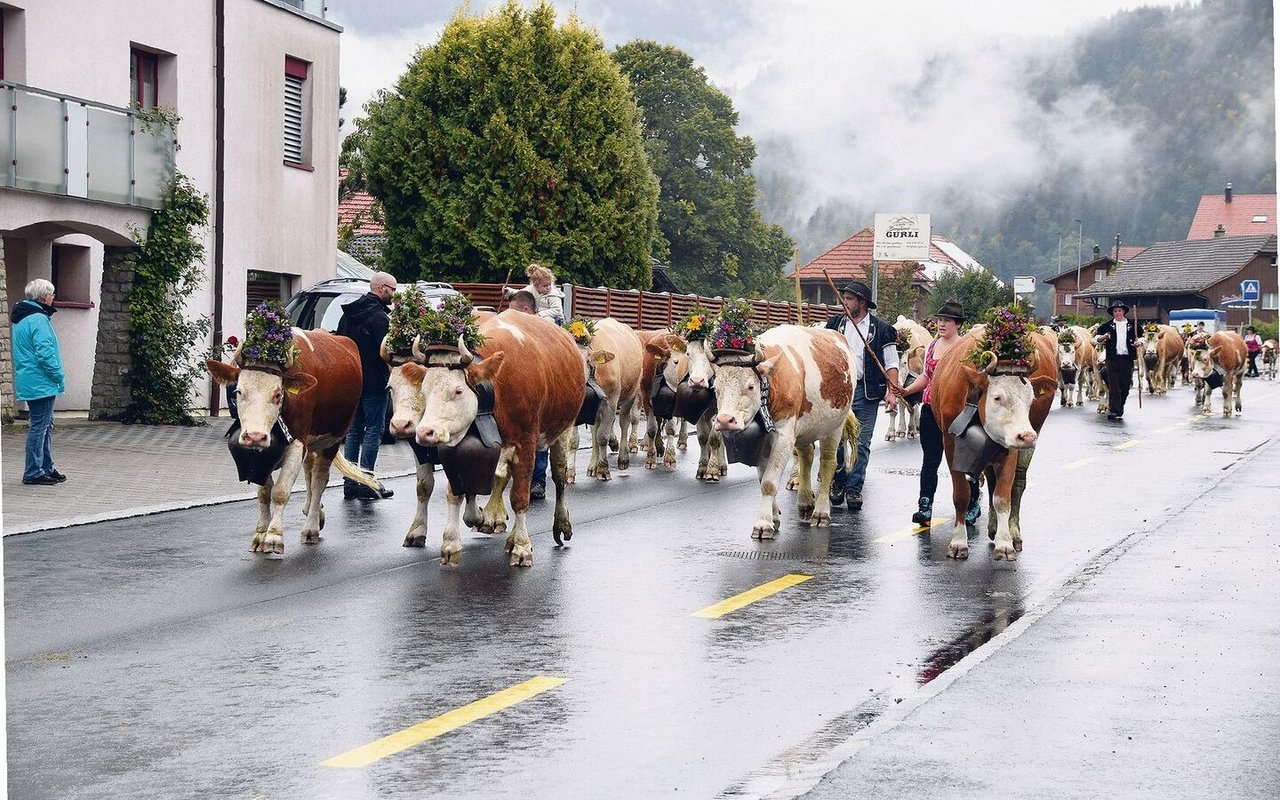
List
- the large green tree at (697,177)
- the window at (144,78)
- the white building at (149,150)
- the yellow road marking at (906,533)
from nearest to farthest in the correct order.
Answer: the yellow road marking at (906,533)
the white building at (149,150)
the window at (144,78)
the large green tree at (697,177)

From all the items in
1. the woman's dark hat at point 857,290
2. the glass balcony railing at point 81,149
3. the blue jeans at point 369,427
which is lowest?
the blue jeans at point 369,427

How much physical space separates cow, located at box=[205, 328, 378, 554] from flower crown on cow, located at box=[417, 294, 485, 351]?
1199 mm

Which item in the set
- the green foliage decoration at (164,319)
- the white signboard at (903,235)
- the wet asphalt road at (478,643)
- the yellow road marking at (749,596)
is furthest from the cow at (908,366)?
the white signboard at (903,235)

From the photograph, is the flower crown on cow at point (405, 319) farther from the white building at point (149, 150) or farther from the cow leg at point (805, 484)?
the white building at point (149, 150)

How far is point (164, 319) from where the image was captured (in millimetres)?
25172

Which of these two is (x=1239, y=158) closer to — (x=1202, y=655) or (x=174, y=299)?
(x=174, y=299)

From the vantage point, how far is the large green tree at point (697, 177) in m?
72.1

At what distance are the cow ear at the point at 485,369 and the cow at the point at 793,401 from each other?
2.42 metres

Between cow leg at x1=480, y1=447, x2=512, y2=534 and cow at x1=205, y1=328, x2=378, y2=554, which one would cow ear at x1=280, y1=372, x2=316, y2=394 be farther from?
cow leg at x1=480, y1=447, x2=512, y2=534

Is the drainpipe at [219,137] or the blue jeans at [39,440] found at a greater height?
the drainpipe at [219,137]

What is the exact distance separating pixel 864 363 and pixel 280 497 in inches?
234

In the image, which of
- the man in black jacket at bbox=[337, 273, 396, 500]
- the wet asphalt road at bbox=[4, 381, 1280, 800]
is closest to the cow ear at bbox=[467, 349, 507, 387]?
the wet asphalt road at bbox=[4, 381, 1280, 800]

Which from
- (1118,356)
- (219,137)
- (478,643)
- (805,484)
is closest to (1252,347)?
(1118,356)

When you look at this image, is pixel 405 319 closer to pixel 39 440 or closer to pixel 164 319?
pixel 39 440
